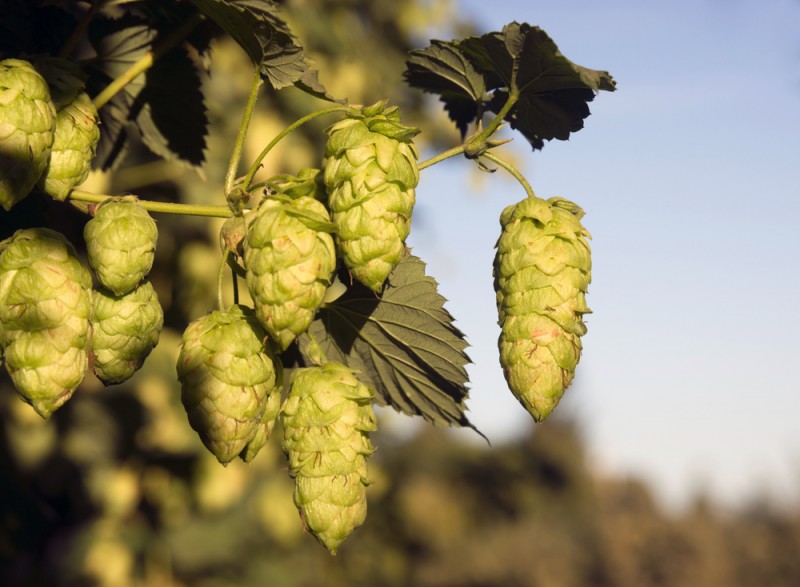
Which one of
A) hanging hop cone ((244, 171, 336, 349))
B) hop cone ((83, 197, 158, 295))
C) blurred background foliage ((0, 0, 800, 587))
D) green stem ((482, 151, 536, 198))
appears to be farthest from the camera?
blurred background foliage ((0, 0, 800, 587))

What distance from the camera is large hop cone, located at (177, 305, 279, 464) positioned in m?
1.39

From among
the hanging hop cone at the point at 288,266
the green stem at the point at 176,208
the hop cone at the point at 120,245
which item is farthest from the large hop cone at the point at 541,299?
the hop cone at the point at 120,245

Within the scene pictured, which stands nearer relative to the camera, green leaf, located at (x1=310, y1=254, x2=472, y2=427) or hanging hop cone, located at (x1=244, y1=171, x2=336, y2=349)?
hanging hop cone, located at (x1=244, y1=171, x2=336, y2=349)

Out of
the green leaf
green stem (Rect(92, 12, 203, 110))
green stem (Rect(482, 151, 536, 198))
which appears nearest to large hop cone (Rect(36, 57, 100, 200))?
green stem (Rect(92, 12, 203, 110))

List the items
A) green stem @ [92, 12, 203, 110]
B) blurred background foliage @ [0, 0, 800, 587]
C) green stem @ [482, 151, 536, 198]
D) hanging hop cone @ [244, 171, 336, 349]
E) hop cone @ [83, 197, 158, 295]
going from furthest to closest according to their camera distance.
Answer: blurred background foliage @ [0, 0, 800, 587] → green stem @ [92, 12, 203, 110] → green stem @ [482, 151, 536, 198] → hop cone @ [83, 197, 158, 295] → hanging hop cone @ [244, 171, 336, 349]

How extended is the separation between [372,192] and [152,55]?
0.93 metres

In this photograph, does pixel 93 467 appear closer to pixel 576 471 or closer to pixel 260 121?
pixel 260 121

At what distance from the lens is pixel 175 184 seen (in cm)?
509

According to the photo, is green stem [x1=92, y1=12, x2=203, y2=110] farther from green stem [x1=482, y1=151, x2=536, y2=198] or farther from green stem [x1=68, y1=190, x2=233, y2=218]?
green stem [x1=482, y1=151, x2=536, y2=198]

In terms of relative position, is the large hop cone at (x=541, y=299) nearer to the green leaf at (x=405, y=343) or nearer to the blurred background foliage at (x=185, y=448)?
the green leaf at (x=405, y=343)

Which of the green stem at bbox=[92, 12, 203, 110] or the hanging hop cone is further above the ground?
the green stem at bbox=[92, 12, 203, 110]

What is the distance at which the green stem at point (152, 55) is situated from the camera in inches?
72.2

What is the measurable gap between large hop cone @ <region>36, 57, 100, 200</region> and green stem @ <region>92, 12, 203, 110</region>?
281 mm

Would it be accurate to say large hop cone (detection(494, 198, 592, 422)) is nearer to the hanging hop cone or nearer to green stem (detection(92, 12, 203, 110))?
the hanging hop cone
